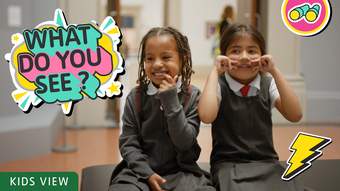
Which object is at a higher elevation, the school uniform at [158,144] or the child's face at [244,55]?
the child's face at [244,55]

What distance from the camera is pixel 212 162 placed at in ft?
3.76

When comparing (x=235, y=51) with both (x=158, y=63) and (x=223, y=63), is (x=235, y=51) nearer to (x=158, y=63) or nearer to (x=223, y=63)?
(x=223, y=63)

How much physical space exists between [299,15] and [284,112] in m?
0.21

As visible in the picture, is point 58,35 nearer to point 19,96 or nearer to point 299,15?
point 19,96

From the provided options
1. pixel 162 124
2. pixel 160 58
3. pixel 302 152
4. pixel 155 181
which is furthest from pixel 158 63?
pixel 302 152

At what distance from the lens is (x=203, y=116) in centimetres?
105

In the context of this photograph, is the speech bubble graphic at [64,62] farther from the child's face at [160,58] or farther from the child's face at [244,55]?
the child's face at [244,55]

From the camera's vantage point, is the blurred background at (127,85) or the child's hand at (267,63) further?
the blurred background at (127,85)

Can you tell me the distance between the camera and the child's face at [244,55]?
3.49 feet

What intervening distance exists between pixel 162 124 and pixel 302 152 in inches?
11.6

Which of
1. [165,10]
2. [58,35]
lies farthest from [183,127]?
[165,10]

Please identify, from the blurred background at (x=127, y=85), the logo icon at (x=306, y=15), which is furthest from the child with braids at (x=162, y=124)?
the logo icon at (x=306, y=15)

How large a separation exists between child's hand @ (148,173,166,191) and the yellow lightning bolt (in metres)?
0.26

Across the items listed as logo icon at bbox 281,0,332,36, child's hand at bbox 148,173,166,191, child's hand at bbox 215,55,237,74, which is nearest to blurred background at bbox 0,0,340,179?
logo icon at bbox 281,0,332,36
